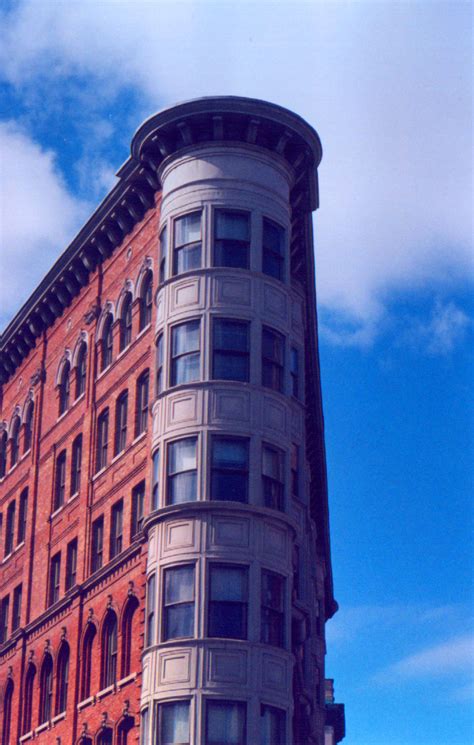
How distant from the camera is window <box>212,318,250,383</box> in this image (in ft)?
129

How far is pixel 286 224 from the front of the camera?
42.5m

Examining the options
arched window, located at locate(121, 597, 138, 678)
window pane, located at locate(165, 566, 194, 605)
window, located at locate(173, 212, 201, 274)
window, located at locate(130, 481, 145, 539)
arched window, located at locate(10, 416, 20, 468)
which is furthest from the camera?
arched window, located at locate(10, 416, 20, 468)

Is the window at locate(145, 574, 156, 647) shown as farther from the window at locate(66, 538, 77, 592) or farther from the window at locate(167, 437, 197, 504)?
the window at locate(66, 538, 77, 592)

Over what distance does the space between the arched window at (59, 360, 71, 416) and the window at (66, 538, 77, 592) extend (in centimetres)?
579

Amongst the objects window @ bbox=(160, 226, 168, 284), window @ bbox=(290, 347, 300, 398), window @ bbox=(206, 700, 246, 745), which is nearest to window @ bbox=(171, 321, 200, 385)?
window @ bbox=(160, 226, 168, 284)

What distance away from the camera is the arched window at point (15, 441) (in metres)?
57.1

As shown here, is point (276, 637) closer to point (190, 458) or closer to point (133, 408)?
point (190, 458)

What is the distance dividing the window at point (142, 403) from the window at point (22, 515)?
11.7 m

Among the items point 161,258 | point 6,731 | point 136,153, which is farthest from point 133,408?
point 6,731

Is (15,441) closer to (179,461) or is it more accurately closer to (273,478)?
(179,461)

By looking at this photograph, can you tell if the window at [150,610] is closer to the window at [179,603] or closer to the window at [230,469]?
the window at [179,603]

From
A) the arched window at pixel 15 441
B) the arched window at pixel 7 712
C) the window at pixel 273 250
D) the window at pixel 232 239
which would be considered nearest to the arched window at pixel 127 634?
the window at pixel 232 239

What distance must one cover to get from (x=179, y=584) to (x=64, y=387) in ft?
54.1

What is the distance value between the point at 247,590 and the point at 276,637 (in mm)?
1641
